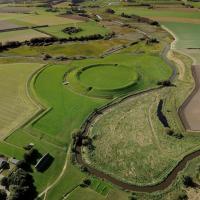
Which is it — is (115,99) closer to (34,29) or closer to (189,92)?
(189,92)

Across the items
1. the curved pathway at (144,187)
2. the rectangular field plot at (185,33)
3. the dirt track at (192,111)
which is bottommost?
the curved pathway at (144,187)

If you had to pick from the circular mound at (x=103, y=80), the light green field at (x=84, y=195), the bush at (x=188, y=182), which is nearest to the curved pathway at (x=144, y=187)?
the bush at (x=188, y=182)

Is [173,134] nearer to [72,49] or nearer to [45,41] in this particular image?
[72,49]

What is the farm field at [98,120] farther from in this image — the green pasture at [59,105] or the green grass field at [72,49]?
the green grass field at [72,49]

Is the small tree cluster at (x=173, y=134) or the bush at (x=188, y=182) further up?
the small tree cluster at (x=173, y=134)

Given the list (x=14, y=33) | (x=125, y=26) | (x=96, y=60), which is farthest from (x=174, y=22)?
(x=14, y=33)

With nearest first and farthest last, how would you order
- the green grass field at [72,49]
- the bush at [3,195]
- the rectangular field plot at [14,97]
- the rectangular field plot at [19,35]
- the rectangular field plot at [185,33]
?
the bush at [3,195] → the rectangular field plot at [14,97] → the green grass field at [72,49] → the rectangular field plot at [185,33] → the rectangular field plot at [19,35]

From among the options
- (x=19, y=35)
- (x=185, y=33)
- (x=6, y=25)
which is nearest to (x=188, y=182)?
(x=185, y=33)
